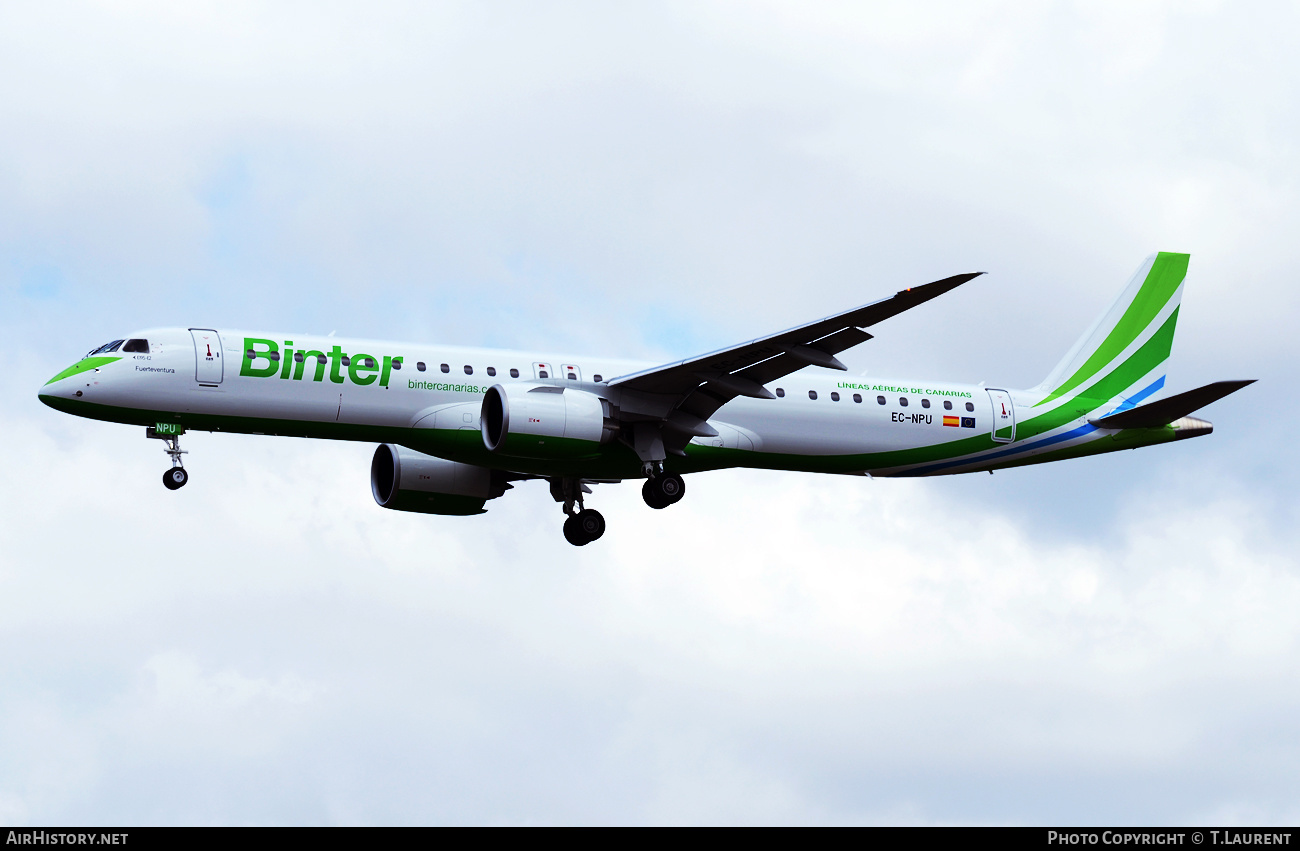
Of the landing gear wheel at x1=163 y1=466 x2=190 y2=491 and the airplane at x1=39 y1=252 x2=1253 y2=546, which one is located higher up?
the airplane at x1=39 y1=252 x2=1253 y2=546

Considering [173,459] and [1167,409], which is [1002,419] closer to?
[1167,409]

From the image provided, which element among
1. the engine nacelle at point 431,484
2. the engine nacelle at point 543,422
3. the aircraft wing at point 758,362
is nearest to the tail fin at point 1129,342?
the aircraft wing at point 758,362

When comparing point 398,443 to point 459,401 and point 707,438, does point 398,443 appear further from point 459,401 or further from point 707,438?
point 707,438

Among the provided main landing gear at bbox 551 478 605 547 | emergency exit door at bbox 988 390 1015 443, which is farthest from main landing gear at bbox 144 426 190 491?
emergency exit door at bbox 988 390 1015 443

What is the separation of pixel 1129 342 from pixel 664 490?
1597 cm

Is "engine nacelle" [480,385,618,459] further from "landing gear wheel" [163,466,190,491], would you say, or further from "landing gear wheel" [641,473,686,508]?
"landing gear wheel" [163,466,190,491]

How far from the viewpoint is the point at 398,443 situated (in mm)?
42438

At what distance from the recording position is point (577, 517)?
47.6 m

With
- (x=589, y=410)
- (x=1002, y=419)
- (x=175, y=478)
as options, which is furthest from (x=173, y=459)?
(x=1002, y=419)

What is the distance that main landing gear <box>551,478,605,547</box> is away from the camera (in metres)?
47.5

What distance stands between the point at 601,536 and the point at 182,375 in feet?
41.9
